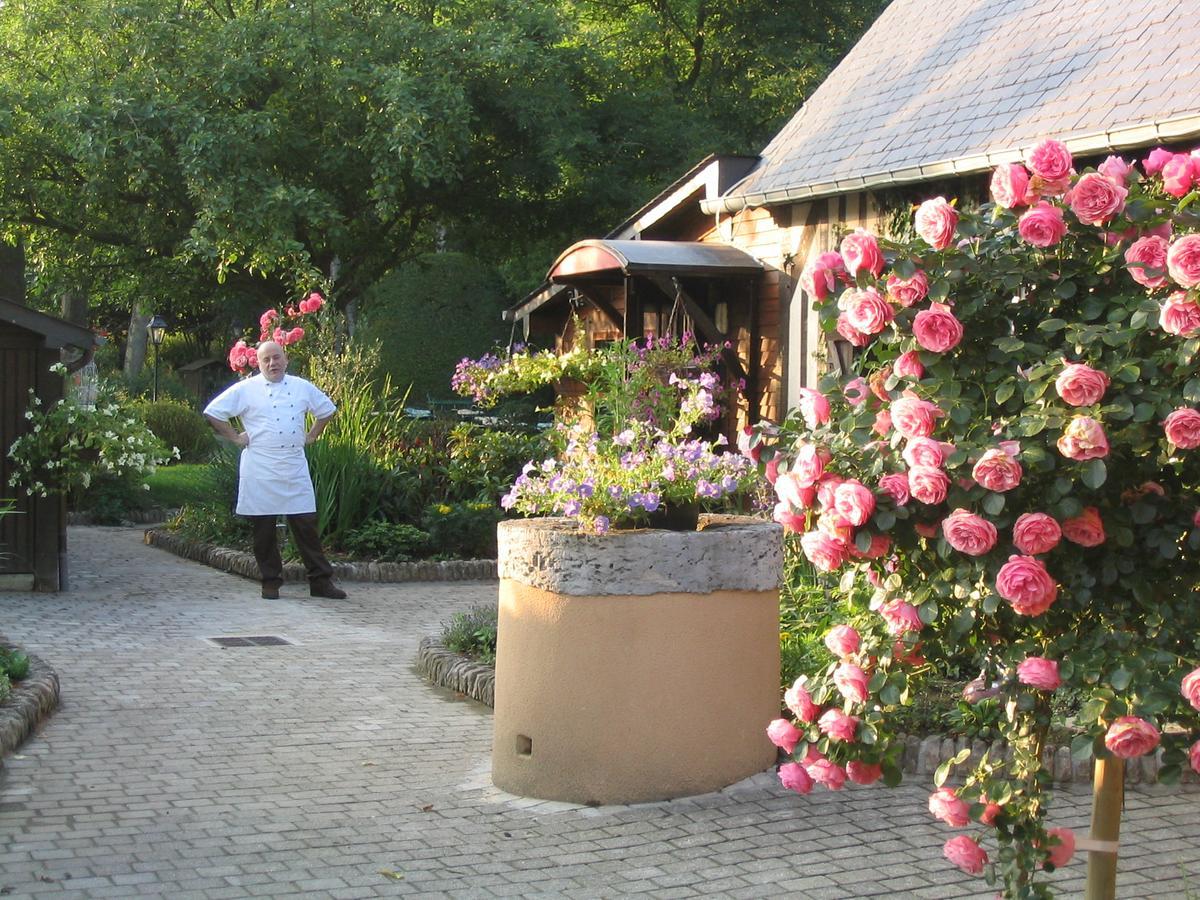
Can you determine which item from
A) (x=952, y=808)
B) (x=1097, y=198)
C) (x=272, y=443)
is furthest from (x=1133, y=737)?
(x=272, y=443)

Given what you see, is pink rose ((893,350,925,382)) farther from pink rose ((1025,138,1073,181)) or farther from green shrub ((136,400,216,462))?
green shrub ((136,400,216,462))

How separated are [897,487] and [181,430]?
2273cm

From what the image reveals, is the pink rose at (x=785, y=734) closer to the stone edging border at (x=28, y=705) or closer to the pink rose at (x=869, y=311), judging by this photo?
the pink rose at (x=869, y=311)

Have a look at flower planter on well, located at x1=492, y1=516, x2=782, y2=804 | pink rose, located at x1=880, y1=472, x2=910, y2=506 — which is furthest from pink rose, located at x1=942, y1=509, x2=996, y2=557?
flower planter on well, located at x1=492, y1=516, x2=782, y2=804

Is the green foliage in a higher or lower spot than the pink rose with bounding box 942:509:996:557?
lower

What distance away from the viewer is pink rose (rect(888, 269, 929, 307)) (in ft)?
11.3

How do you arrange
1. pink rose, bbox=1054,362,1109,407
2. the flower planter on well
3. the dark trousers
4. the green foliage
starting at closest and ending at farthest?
pink rose, bbox=1054,362,1109,407
the flower planter on well
the green foliage
the dark trousers

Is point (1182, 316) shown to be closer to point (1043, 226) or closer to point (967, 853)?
point (1043, 226)

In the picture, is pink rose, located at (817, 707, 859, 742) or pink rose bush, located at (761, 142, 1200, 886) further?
pink rose, located at (817, 707, 859, 742)

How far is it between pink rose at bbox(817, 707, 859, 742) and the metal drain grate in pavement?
606cm

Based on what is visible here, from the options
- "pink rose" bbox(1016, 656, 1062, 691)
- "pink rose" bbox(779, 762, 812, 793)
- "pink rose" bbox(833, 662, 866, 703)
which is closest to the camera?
"pink rose" bbox(1016, 656, 1062, 691)

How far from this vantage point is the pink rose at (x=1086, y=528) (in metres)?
3.31

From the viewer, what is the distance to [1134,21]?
9797mm

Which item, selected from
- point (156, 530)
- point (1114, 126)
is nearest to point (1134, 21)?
point (1114, 126)
